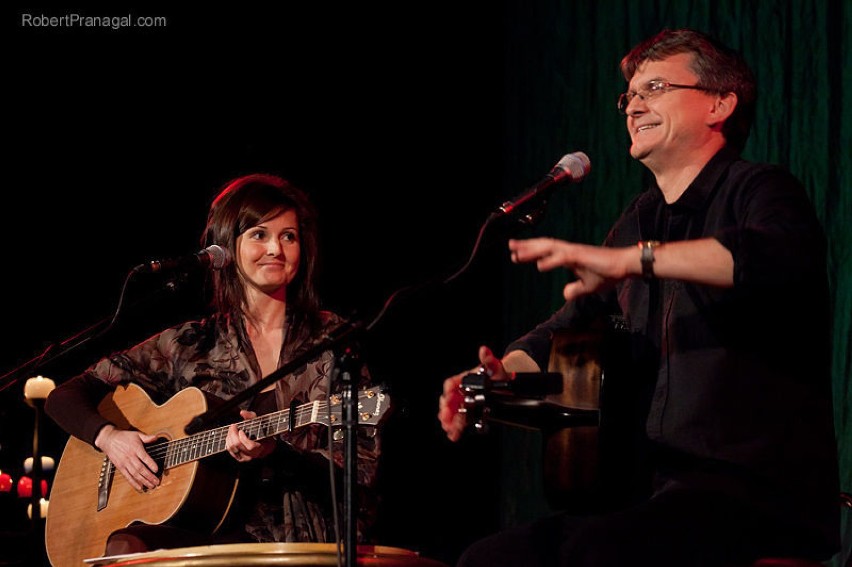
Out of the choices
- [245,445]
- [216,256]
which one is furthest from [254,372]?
[216,256]

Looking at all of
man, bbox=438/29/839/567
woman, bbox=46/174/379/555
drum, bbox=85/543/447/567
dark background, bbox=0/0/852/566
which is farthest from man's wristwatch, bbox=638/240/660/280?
dark background, bbox=0/0/852/566

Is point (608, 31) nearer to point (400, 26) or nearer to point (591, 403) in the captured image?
point (400, 26)

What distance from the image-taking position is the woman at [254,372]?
11.6 feet

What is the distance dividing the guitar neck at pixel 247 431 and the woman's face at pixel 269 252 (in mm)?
672

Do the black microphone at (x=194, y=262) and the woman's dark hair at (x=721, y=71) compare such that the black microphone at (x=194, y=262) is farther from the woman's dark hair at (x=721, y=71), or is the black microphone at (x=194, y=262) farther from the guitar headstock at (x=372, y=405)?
the woman's dark hair at (x=721, y=71)

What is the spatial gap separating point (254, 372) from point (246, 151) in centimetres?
226

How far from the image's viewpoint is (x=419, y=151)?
5641mm

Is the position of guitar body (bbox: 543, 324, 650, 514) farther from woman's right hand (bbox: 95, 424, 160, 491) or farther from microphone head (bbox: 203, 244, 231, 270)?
woman's right hand (bbox: 95, 424, 160, 491)

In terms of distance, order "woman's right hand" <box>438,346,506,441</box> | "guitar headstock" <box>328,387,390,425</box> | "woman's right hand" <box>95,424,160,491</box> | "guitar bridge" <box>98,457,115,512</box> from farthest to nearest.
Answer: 1. "guitar bridge" <box>98,457,115,512</box>
2. "woman's right hand" <box>95,424,160,491</box>
3. "guitar headstock" <box>328,387,390,425</box>
4. "woman's right hand" <box>438,346,506,441</box>

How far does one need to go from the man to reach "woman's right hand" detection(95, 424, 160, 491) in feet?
4.98

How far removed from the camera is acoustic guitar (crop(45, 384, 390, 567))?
3496 millimetres

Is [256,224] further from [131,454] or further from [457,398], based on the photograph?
[457,398]

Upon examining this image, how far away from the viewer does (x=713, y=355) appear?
8.02 feet

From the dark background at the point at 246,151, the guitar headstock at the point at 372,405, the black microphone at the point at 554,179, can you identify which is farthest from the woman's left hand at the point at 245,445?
the dark background at the point at 246,151
